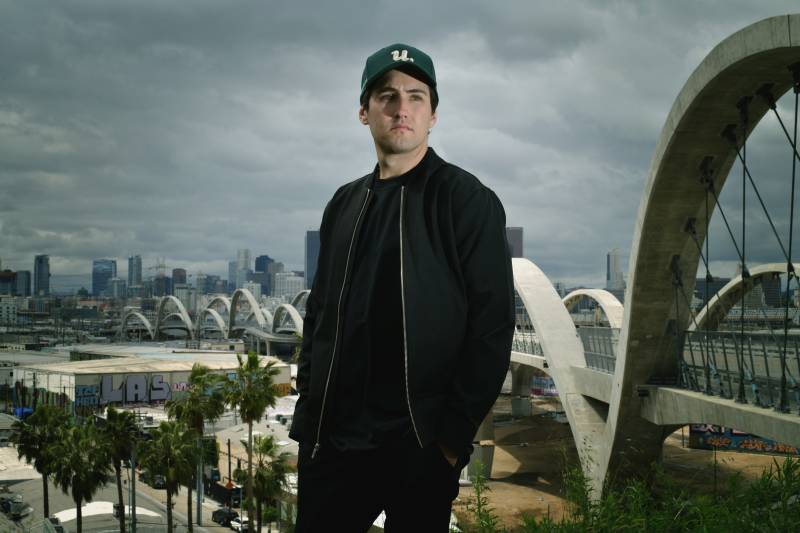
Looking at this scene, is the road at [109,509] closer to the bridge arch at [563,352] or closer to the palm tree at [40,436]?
the palm tree at [40,436]

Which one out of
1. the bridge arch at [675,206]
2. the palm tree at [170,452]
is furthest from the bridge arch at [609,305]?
the palm tree at [170,452]

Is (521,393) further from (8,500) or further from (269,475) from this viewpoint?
(269,475)

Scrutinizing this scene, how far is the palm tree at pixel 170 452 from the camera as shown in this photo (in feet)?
78.4

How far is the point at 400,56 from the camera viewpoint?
2945mm

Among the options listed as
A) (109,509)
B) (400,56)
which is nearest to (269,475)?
(109,509)

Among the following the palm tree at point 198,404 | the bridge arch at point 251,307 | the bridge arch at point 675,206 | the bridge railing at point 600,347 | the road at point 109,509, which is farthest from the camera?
the bridge arch at point 251,307

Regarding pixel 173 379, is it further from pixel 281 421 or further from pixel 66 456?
pixel 66 456

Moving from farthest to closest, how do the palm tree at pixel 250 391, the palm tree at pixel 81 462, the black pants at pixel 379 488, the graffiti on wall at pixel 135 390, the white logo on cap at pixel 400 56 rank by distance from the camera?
the graffiti on wall at pixel 135 390, the palm tree at pixel 81 462, the palm tree at pixel 250 391, the white logo on cap at pixel 400 56, the black pants at pixel 379 488

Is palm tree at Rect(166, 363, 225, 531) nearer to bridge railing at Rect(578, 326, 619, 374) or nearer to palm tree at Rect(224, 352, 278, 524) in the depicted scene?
palm tree at Rect(224, 352, 278, 524)

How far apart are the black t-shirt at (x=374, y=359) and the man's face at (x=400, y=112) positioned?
0.35 meters

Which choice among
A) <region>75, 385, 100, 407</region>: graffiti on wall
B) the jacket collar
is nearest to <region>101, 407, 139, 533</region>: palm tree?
the jacket collar

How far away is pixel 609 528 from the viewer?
5176 mm

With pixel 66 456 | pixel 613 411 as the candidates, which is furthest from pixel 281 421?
pixel 613 411

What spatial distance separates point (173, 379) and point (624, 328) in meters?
45.3
